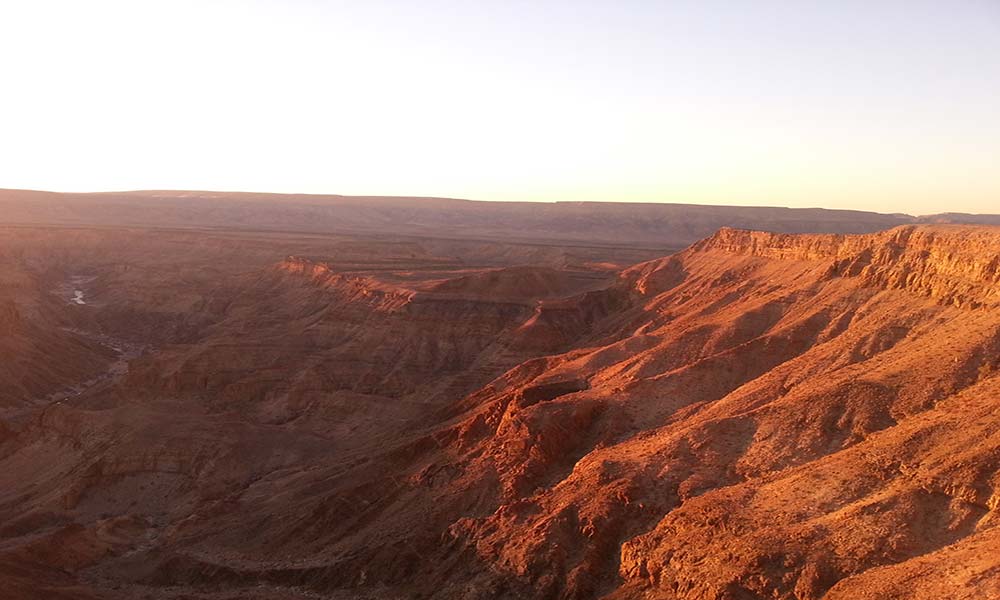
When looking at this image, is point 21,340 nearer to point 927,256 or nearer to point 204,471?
point 204,471

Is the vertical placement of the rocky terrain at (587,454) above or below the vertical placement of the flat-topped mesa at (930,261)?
below

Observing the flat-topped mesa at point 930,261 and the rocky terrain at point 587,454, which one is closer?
the rocky terrain at point 587,454

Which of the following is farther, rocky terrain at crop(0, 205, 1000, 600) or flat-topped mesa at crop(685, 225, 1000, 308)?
flat-topped mesa at crop(685, 225, 1000, 308)

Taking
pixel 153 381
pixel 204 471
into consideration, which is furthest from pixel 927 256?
pixel 153 381

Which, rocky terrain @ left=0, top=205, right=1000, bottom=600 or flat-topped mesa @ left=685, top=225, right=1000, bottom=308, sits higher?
flat-topped mesa @ left=685, top=225, right=1000, bottom=308
